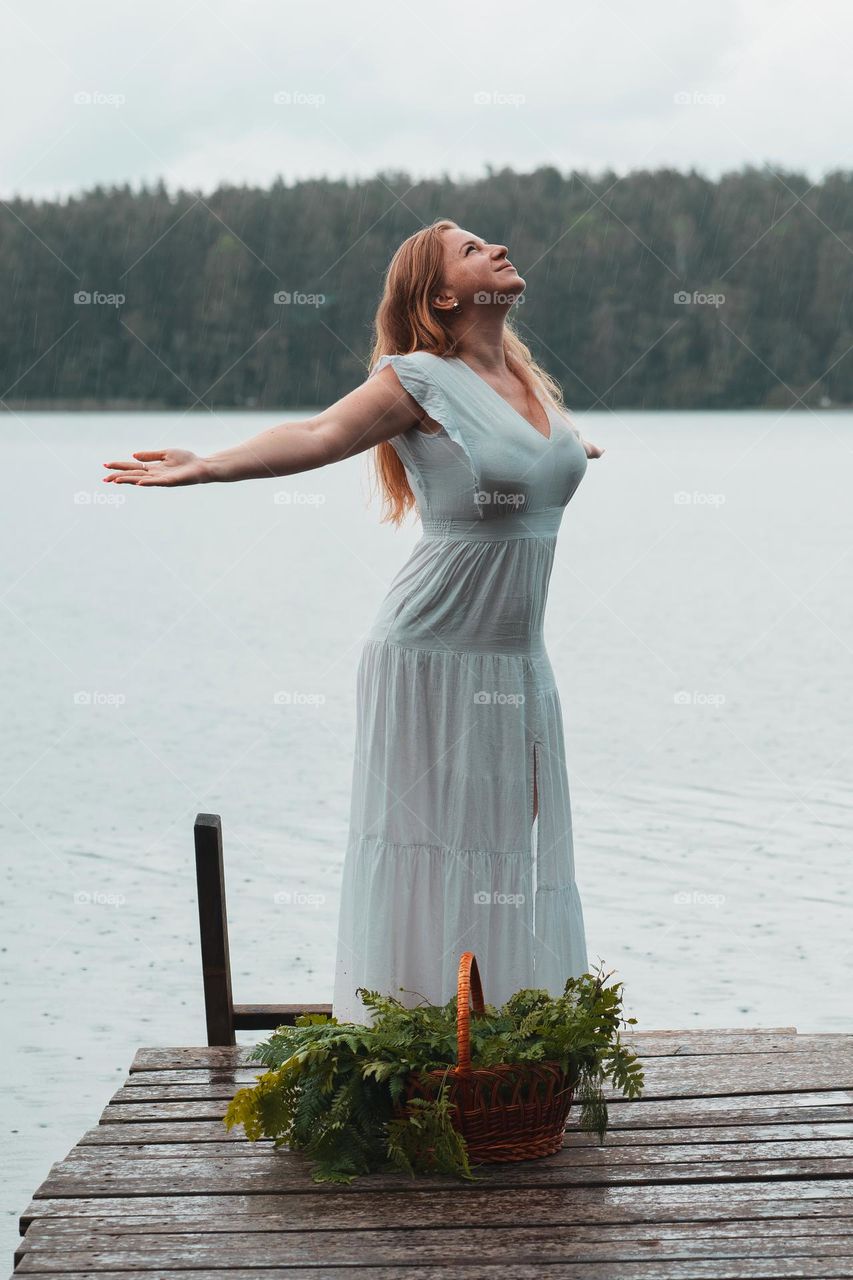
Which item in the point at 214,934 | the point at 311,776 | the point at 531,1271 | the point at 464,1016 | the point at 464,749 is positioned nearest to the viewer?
the point at 531,1271

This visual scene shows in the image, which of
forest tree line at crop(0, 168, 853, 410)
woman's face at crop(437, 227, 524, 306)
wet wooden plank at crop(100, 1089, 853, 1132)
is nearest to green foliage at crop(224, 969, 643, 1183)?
wet wooden plank at crop(100, 1089, 853, 1132)

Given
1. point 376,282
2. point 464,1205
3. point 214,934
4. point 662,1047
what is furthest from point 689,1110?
point 376,282

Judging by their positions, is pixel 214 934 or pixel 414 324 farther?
pixel 214 934

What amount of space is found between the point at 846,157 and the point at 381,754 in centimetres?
3510

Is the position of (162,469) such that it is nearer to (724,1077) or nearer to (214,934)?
(214,934)

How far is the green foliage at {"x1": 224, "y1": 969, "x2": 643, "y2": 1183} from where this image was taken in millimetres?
2984

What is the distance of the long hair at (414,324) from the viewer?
3363mm

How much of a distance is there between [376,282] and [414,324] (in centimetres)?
2080

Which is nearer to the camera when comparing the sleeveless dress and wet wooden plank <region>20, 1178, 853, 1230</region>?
wet wooden plank <region>20, 1178, 853, 1230</region>

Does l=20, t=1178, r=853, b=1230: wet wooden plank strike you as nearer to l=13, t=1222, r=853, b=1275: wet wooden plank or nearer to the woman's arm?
l=13, t=1222, r=853, b=1275: wet wooden plank

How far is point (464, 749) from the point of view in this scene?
133 inches

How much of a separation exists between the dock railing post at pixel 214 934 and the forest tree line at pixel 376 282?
64.0 feet

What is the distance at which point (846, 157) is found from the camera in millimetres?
35344

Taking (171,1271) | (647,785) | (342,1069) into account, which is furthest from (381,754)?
(647,785)
